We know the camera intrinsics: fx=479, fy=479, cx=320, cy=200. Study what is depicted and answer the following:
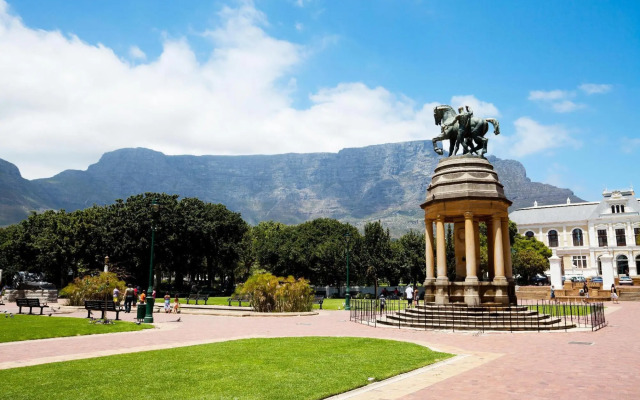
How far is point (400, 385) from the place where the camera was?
9695 mm

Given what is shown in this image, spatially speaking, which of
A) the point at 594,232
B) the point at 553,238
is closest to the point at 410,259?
the point at 594,232

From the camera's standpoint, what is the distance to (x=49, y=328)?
791 inches

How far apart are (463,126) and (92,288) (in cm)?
2662

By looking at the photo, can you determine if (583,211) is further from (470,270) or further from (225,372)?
(225,372)

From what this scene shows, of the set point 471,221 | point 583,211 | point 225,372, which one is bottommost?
point 225,372

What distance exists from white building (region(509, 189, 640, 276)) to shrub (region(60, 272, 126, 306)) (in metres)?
83.2

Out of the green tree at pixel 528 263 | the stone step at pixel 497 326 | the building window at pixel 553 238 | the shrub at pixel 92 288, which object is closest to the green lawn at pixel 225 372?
the stone step at pixel 497 326

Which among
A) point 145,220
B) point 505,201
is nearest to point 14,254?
point 145,220

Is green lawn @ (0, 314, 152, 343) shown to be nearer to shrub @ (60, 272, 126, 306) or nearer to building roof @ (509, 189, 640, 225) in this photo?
shrub @ (60, 272, 126, 306)

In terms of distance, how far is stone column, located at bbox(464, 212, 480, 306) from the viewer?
22606mm

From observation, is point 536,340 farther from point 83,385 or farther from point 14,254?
point 14,254

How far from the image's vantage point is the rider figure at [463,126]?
25.6 m

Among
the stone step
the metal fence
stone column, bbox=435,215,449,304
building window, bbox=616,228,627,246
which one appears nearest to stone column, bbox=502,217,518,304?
the metal fence

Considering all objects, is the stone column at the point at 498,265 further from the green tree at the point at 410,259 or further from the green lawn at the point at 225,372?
the green tree at the point at 410,259
